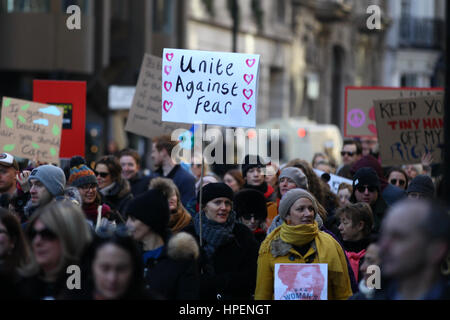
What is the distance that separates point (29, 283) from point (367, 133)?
885 cm

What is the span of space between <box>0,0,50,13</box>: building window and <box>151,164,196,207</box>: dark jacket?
1376cm

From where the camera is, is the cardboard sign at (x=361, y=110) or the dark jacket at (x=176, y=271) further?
the cardboard sign at (x=361, y=110)

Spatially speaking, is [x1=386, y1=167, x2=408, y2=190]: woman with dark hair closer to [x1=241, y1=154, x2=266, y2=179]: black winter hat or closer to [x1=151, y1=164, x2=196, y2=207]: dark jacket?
[x1=241, y1=154, x2=266, y2=179]: black winter hat

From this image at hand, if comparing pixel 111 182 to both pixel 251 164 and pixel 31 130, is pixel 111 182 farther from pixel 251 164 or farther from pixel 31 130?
pixel 251 164

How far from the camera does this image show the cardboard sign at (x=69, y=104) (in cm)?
1133

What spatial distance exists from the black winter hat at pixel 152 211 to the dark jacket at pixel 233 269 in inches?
43.3

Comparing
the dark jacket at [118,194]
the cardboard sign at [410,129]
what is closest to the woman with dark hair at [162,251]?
the dark jacket at [118,194]

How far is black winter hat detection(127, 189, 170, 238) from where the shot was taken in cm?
620

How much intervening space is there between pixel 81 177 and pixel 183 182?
217 centimetres

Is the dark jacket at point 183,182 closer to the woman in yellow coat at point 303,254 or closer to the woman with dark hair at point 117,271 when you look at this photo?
the woman in yellow coat at point 303,254

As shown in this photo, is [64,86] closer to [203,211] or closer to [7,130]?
[7,130]

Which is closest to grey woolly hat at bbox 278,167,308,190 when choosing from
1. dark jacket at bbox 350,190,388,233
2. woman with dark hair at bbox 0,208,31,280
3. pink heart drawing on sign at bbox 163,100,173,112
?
dark jacket at bbox 350,190,388,233
